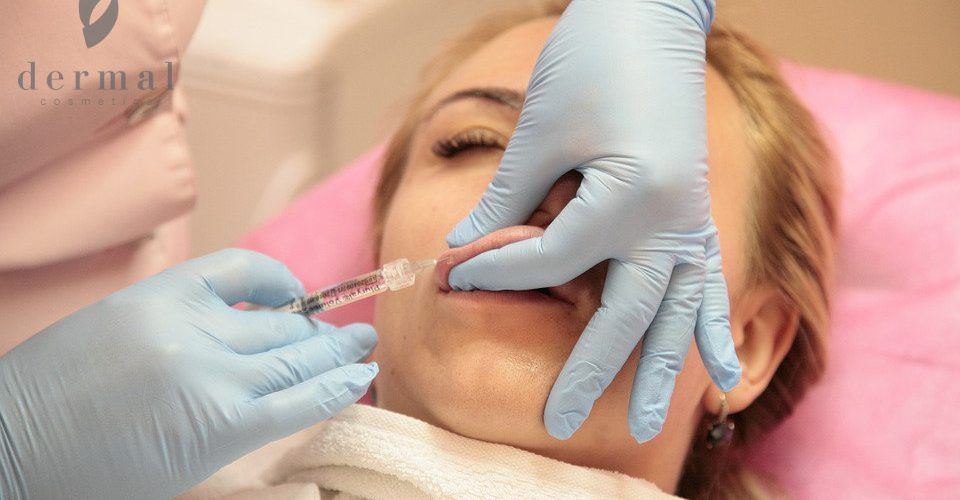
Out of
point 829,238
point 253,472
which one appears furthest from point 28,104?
point 829,238

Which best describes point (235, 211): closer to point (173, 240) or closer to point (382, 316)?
point (173, 240)

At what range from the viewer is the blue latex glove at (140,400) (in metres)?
0.93

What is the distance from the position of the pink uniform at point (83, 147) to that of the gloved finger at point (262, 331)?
0.31m

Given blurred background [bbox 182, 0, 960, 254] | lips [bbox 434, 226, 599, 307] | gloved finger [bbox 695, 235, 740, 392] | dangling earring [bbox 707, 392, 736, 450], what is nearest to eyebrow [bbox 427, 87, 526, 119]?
lips [bbox 434, 226, 599, 307]

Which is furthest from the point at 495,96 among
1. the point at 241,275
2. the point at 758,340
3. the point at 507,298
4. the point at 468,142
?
the point at 758,340

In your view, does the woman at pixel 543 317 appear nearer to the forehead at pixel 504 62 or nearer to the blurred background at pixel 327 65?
the forehead at pixel 504 62

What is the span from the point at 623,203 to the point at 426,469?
0.39m

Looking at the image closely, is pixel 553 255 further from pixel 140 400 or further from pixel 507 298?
pixel 140 400

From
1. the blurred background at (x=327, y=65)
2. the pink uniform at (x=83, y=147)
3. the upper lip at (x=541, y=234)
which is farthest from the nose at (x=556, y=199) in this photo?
the blurred background at (x=327, y=65)

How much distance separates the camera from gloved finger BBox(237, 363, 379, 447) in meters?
0.96

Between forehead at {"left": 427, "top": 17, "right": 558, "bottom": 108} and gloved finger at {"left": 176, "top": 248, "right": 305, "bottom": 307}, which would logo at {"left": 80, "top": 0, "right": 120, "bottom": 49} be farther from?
forehead at {"left": 427, "top": 17, "right": 558, "bottom": 108}

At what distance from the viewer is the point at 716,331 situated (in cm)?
101

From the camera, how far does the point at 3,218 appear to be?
113cm

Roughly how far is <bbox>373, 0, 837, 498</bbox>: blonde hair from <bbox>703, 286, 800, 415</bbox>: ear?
0.02 meters
